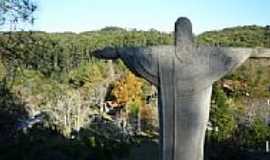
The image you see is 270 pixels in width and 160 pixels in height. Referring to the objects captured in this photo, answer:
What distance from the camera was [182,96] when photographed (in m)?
3.73

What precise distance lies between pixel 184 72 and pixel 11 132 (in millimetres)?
4206

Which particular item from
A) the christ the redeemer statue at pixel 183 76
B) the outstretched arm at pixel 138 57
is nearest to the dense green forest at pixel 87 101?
the outstretched arm at pixel 138 57

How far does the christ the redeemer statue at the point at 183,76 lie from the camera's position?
3705 millimetres

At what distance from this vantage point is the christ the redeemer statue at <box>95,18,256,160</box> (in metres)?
3.71

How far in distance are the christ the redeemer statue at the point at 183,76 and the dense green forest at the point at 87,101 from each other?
0.43 meters

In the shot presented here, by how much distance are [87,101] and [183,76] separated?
2157 centimetres

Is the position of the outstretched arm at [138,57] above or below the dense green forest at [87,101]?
above

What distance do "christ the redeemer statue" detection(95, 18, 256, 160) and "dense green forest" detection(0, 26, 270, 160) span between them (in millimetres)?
Answer: 427

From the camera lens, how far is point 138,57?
12.1ft

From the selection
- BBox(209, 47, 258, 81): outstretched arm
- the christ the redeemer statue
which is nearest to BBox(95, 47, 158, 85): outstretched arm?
the christ the redeemer statue

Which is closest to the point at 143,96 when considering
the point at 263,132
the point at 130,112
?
the point at 130,112

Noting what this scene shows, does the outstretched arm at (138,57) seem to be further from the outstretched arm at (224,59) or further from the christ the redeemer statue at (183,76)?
the outstretched arm at (224,59)

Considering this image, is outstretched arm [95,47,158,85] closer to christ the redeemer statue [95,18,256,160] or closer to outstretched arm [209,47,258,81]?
christ the redeemer statue [95,18,256,160]

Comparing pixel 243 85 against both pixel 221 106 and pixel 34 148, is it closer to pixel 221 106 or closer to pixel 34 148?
pixel 221 106
